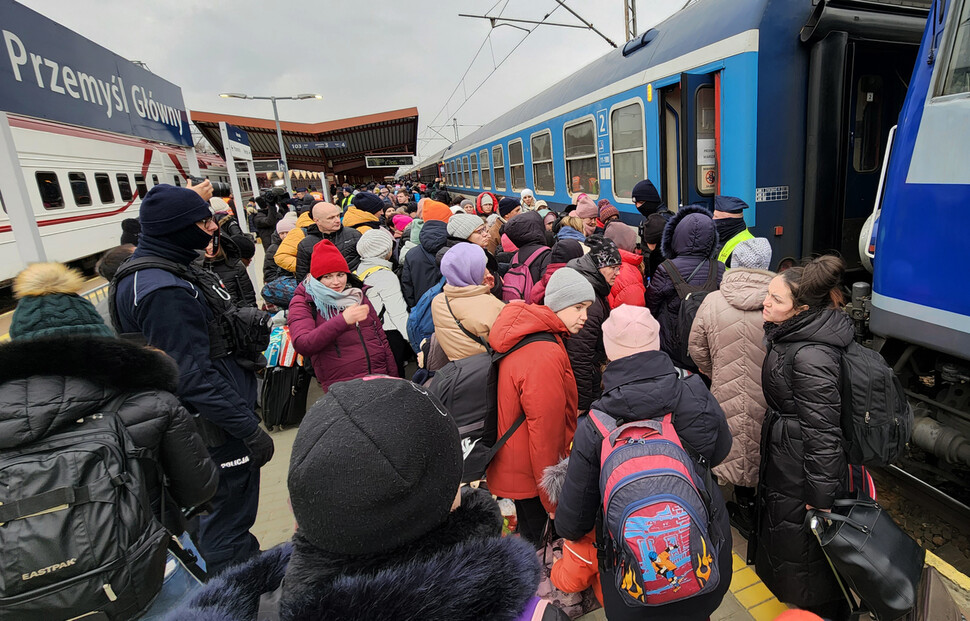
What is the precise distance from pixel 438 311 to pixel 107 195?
603 inches

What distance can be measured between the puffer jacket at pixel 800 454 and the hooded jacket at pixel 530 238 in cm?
200

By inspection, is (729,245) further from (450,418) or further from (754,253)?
(450,418)

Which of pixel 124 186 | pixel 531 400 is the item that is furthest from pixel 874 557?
pixel 124 186

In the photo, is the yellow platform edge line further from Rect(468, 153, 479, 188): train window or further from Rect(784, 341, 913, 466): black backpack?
Rect(468, 153, 479, 188): train window

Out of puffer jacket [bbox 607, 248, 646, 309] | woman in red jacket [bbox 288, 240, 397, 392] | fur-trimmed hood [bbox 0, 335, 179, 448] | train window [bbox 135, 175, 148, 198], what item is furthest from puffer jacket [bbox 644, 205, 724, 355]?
train window [bbox 135, 175, 148, 198]

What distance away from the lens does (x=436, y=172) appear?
80.5 ft

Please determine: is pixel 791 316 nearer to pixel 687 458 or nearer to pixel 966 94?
pixel 687 458

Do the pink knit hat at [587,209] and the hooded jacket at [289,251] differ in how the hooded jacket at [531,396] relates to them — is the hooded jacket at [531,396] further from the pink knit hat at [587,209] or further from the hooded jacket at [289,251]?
the hooded jacket at [289,251]

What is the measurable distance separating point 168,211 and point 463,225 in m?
2.11

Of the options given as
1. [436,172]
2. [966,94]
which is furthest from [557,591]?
[436,172]

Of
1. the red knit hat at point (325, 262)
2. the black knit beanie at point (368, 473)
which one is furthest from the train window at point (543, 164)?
the black knit beanie at point (368, 473)

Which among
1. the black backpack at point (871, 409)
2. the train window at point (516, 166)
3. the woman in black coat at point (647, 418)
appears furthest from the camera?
the train window at point (516, 166)

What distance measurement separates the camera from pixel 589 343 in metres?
3.05

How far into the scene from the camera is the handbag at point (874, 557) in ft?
5.79
